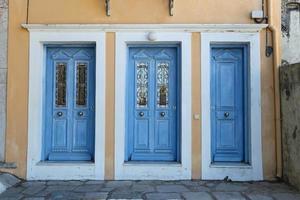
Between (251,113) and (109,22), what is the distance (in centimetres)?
326

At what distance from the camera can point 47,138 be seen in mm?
6809

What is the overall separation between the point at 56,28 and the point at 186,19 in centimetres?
254

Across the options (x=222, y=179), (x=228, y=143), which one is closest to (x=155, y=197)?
(x=222, y=179)

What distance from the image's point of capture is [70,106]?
22.3 ft

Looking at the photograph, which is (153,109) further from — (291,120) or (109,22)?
(291,120)

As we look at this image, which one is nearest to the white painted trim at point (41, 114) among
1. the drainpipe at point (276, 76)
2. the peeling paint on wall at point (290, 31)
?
the drainpipe at point (276, 76)

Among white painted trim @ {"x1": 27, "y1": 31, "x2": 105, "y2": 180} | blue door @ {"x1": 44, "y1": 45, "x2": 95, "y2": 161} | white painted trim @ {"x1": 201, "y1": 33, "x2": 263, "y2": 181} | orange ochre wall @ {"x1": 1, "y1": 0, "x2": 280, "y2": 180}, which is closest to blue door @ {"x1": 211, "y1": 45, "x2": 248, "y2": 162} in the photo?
white painted trim @ {"x1": 201, "y1": 33, "x2": 263, "y2": 181}

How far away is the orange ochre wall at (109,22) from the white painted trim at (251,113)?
0.34 ft

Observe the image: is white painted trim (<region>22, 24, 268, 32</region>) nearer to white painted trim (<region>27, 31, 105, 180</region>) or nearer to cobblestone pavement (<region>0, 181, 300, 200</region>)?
white painted trim (<region>27, 31, 105, 180</region>)

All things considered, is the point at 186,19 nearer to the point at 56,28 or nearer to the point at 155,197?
the point at 56,28

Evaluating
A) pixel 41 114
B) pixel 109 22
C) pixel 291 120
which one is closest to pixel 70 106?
pixel 41 114

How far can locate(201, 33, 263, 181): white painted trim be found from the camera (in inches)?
253

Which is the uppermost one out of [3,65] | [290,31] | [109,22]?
[109,22]

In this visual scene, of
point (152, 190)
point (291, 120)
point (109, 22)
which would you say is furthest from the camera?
point (109, 22)
